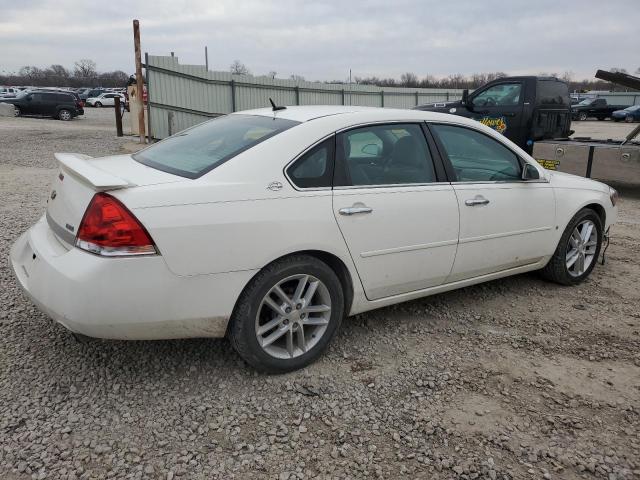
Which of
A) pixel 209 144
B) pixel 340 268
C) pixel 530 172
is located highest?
pixel 209 144

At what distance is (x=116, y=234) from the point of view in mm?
2572

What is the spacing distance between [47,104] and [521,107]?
85.7 ft

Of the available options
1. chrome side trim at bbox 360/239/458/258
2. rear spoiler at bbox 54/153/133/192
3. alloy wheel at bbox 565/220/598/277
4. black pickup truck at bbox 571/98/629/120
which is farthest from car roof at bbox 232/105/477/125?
black pickup truck at bbox 571/98/629/120

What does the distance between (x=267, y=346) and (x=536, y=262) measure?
8.24 ft

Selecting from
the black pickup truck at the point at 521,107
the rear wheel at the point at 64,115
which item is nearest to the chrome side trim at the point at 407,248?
the black pickup truck at the point at 521,107

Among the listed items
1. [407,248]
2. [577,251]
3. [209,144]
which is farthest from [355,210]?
[577,251]

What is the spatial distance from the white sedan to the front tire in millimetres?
440

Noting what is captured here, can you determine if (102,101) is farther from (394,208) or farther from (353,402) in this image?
(353,402)

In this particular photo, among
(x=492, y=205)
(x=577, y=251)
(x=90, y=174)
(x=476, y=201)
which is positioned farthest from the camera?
(x=577, y=251)

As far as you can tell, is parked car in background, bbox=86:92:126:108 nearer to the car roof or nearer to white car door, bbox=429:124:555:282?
the car roof

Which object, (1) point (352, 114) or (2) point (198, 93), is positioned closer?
(1) point (352, 114)

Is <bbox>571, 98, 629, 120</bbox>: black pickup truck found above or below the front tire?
above

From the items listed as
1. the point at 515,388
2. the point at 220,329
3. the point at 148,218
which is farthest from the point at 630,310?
the point at 148,218

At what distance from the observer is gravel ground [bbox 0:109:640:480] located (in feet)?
8.02
